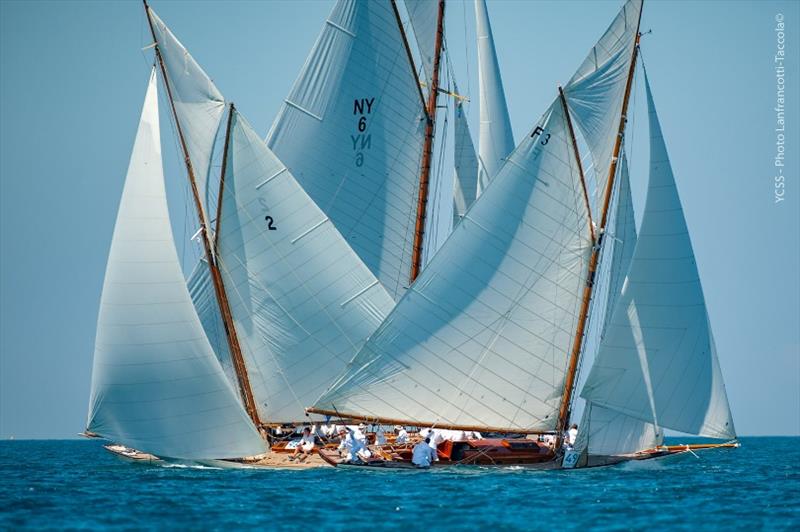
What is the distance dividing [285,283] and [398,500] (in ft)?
40.7

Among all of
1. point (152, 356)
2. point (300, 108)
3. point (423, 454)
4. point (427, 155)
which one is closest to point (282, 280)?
point (152, 356)

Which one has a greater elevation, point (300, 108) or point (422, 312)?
point (300, 108)

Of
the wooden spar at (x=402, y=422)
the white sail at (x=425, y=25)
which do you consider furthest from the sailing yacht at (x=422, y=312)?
the white sail at (x=425, y=25)

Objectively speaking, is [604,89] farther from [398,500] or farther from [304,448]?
[398,500]

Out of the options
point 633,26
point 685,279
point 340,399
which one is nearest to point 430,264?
point 340,399

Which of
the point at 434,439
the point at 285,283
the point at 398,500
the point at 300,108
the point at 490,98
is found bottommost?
the point at 398,500

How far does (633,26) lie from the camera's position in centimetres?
4700

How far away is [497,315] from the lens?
4534cm

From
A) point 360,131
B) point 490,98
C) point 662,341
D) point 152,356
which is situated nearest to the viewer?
point 152,356

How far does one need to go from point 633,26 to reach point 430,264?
1163 cm

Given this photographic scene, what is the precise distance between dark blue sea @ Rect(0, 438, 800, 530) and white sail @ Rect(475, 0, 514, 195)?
1693 cm

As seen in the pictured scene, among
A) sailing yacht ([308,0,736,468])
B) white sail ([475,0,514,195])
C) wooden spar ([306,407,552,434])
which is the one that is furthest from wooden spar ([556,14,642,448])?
white sail ([475,0,514,195])

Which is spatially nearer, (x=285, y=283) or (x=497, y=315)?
(x=497, y=315)

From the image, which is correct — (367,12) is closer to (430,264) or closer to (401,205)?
(401,205)
